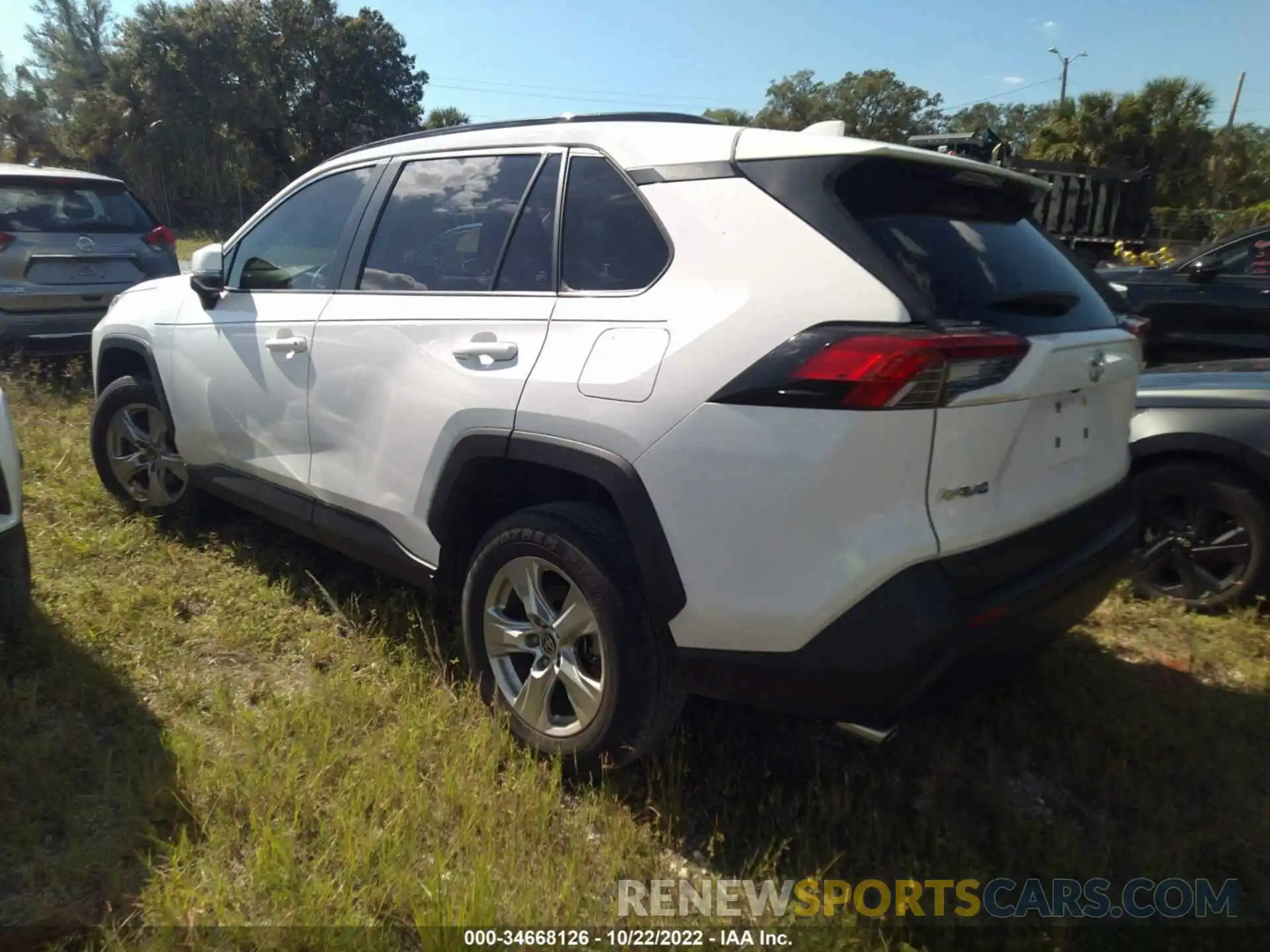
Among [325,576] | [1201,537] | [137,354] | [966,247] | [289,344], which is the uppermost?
[966,247]

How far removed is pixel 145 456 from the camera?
4.47 m

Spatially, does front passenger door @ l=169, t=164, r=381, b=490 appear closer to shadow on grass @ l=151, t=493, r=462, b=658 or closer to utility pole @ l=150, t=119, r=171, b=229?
shadow on grass @ l=151, t=493, r=462, b=658

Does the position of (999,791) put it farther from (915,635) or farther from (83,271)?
(83,271)

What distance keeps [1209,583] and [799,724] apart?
6.53 feet

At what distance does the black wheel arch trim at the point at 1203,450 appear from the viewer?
354cm

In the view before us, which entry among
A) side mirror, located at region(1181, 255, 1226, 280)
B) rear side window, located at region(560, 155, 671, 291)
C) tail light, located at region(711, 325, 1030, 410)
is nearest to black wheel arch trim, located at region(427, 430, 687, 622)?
tail light, located at region(711, 325, 1030, 410)

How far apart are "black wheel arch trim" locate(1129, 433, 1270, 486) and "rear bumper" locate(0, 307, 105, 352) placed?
6.58 meters

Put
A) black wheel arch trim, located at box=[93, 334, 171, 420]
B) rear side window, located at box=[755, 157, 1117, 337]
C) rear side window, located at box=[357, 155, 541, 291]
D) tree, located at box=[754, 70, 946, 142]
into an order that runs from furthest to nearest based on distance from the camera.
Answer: tree, located at box=[754, 70, 946, 142] → black wheel arch trim, located at box=[93, 334, 171, 420] → rear side window, located at box=[357, 155, 541, 291] → rear side window, located at box=[755, 157, 1117, 337]

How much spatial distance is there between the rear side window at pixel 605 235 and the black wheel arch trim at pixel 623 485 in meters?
0.47

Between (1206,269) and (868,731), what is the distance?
682 centimetres

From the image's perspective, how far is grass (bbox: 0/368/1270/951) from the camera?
2.19 m

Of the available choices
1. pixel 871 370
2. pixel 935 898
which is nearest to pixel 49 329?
pixel 871 370

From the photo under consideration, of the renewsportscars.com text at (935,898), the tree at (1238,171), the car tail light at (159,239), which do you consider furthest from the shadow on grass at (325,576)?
the tree at (1238,171)

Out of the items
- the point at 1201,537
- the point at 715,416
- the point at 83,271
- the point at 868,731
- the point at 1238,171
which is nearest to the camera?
the point at 715,416
